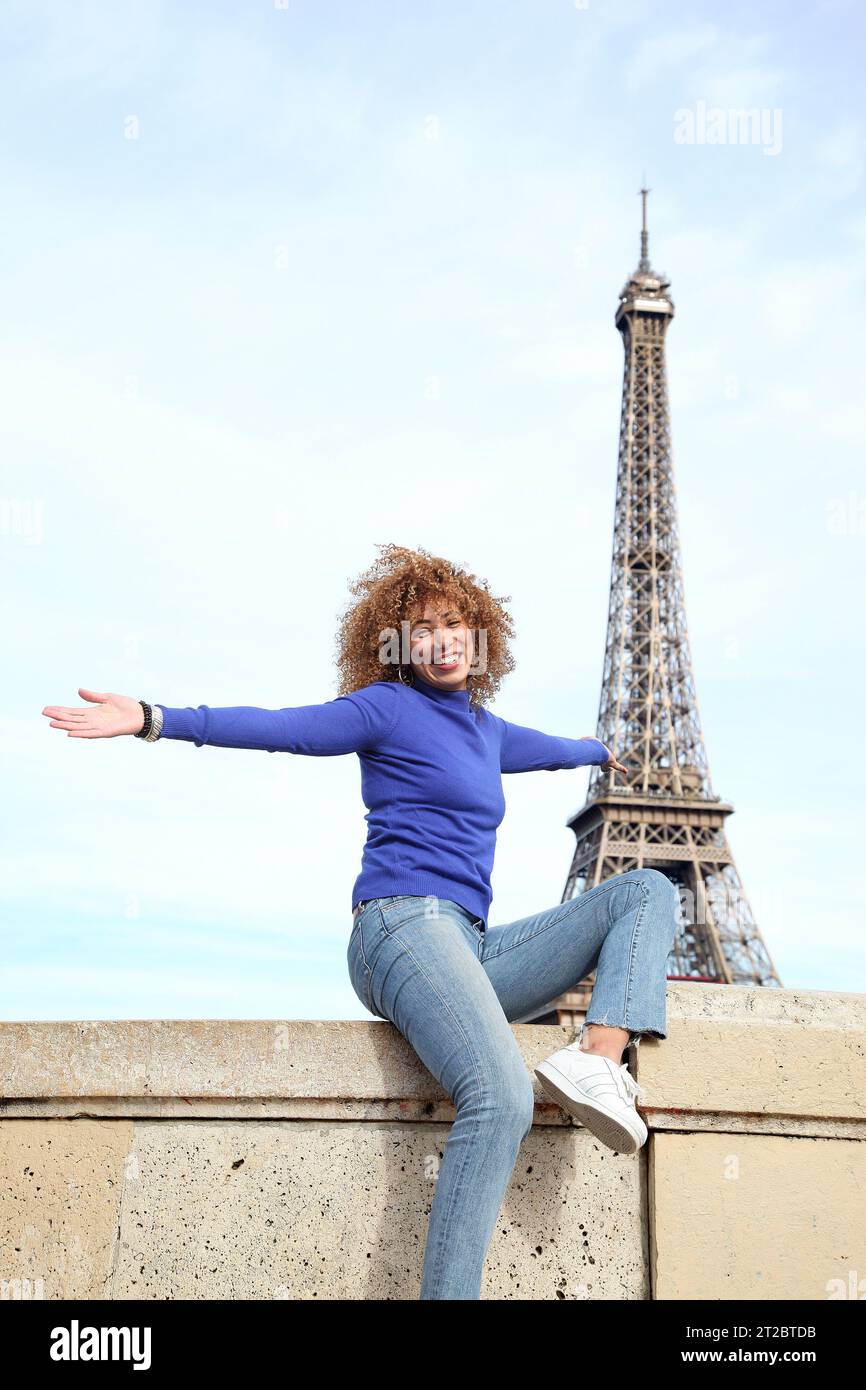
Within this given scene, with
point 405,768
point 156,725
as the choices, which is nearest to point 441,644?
point 405,768

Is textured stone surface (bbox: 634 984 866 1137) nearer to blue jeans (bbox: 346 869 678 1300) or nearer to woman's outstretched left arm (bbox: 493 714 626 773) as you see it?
blue jeans (bbox: 346 869 678 1300)

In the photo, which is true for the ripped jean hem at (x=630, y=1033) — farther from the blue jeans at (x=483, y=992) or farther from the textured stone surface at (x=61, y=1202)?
the textured stone surface at (x=61, y=1202)

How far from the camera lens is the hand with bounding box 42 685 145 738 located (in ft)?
10.9

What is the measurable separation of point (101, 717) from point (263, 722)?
42cm

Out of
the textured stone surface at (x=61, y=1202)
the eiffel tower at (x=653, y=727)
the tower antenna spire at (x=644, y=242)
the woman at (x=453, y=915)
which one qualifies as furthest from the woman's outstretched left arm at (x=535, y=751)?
the tower antenna spire at (x=644, y=242)

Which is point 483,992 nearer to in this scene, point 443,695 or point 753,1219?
point 443,695

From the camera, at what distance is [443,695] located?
13.2 feet

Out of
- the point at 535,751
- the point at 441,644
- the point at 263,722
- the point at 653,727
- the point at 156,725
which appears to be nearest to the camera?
the point at 156,725

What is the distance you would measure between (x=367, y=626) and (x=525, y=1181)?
1737 millimetres

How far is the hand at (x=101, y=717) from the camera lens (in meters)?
3.33

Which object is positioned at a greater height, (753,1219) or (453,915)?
(453,915)

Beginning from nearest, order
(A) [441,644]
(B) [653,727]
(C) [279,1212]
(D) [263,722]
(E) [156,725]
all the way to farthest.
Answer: (E) [156,725] → (D) [263,722] → (C) [279,1212] → (A) [441,644] → (B) [653,727]

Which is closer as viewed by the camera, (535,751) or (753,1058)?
(753,1058)
